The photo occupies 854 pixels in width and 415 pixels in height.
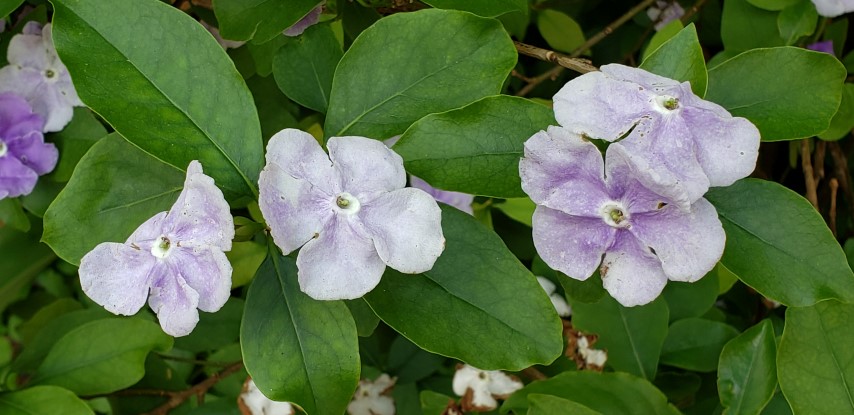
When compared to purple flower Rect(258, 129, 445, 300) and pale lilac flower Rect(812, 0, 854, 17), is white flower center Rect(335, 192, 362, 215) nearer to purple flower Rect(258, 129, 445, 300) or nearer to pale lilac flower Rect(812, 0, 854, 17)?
purple flower Rect(258, 129, 445, 300)

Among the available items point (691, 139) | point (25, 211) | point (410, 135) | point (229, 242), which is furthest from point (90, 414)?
point (691, 139)

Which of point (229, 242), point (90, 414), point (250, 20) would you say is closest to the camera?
point (229, 242)

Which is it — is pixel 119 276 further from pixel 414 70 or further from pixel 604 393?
pixel 604 393

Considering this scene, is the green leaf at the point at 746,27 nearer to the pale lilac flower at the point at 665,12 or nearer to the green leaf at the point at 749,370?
the pale lilac flower at the point at 665,12

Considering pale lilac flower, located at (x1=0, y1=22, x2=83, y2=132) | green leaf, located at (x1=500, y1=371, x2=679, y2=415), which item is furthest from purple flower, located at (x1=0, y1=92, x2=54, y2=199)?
green leaf, located at (x1=500, y1=371, x2=679, y2=415)

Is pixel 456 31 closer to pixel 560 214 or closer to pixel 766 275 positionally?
pixel 560 214

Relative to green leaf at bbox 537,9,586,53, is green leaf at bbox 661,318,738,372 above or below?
below
